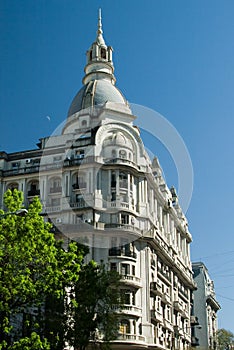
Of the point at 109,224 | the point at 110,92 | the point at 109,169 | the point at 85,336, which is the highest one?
the point at 110,92

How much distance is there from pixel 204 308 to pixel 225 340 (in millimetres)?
8021

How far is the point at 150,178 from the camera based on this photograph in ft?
206

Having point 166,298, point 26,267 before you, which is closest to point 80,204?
point 166,298

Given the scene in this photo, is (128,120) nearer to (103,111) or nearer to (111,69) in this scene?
(103,111)

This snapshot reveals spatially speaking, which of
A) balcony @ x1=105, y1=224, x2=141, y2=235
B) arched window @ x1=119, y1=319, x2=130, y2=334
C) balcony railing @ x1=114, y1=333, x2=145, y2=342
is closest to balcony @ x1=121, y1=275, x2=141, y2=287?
arched window @ x1=119, y1=319, x2=130, y2=334

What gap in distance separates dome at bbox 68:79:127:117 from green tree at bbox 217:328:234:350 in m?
41.6

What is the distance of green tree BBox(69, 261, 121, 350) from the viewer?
114 ft

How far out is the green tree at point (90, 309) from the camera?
3488cm

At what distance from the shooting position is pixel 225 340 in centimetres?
8644

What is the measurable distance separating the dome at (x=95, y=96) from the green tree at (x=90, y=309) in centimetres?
3153

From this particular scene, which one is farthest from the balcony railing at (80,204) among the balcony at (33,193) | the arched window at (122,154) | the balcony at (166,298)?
the balcony at (166,298)

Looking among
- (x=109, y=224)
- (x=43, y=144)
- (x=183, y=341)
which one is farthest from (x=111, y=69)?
(x=183, y=341)

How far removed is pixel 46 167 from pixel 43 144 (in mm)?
5032

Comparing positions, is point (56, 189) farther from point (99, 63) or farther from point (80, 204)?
point (99, 63)
